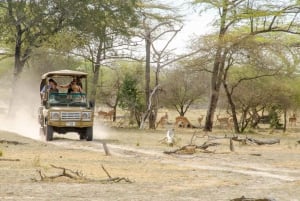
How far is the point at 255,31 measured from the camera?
3788 centimetres

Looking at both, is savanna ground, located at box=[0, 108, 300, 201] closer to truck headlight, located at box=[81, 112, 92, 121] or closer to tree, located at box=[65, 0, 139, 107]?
truck headlight, located at box=[81, 112, 92, 121]

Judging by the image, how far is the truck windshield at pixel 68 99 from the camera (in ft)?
79.3

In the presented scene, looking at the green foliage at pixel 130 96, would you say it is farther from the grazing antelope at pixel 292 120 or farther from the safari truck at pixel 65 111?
the grazing antelope at pixel 292 120

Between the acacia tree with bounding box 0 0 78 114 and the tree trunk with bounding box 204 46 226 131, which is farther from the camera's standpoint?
the tree trunk with bounding box 204 46 226 131

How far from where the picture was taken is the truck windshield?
952 inches

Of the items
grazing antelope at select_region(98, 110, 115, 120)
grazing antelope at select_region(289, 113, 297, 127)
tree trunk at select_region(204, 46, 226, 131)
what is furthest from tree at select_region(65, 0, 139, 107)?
grazing antelope at select_region(289, 113, 297, 127)

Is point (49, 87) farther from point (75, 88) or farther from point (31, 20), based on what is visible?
point (31, 20)

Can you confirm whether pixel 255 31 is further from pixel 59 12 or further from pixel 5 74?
pixel 5 74

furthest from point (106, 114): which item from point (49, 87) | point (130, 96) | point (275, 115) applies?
point (49, 87)

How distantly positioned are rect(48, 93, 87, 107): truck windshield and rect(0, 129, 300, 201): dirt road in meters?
2.16

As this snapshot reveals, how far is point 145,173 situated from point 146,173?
0.08 ft

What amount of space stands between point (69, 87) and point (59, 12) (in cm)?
1179

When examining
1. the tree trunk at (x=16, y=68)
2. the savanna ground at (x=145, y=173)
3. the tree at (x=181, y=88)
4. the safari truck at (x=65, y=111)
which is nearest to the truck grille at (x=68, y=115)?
the safari truck at (x=65, y=111)

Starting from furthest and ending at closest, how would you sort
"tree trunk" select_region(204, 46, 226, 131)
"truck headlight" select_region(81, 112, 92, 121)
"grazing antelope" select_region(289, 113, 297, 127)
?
"grazing antelope" select_region(289, 113, 297, 127), "tree trunk" select_region(204, 46, 226, 131), "truck headlight" select_region(81, 112, 92, 121)
